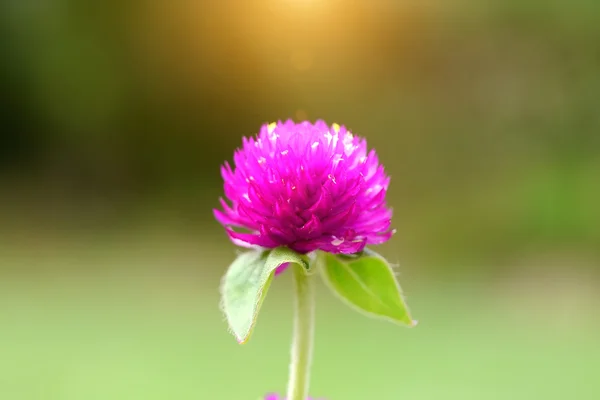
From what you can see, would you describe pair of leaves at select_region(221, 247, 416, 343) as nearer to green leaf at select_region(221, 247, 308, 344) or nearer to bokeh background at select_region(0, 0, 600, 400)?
green leaf at select_region(221, 247, 308, 344)

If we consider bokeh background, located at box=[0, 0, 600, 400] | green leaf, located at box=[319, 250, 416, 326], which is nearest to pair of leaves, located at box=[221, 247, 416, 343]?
green leaf, located at box=[319, 250, 416, 326]

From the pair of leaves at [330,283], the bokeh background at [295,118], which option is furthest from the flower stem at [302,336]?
the bokeh background at [295,118]

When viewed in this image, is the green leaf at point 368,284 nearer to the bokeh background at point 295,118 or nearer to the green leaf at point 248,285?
the green leaf at point 248,285

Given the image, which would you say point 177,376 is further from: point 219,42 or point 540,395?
point 219,42

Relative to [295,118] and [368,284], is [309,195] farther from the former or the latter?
[295,118]

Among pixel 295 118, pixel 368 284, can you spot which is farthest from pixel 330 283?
pixel 295 118

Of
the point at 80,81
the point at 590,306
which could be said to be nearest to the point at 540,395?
the point at 590,306
